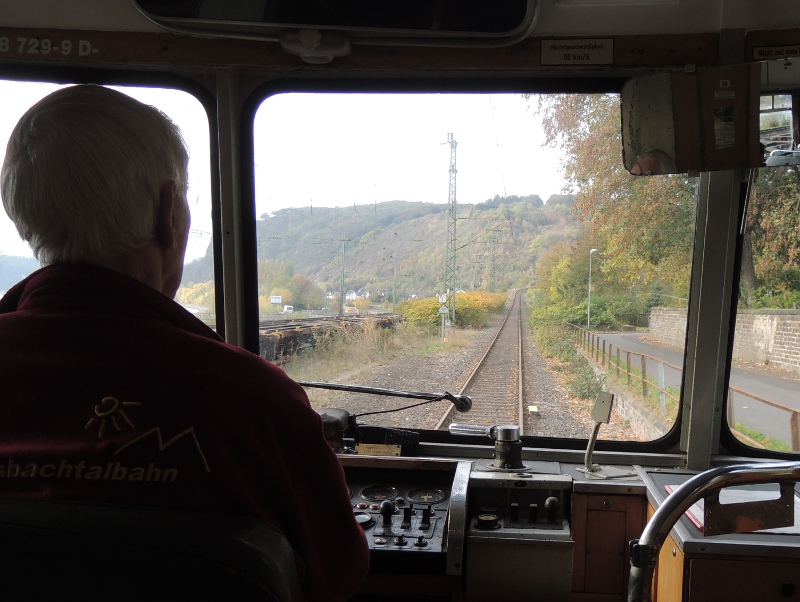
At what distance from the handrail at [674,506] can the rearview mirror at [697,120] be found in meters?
1.20

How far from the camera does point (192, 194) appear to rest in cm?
228

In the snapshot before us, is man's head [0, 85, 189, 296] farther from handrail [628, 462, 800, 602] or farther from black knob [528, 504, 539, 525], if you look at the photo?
black knob [528, 504, 539, 525]

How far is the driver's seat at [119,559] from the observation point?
0.70 metres

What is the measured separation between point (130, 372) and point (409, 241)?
182cm

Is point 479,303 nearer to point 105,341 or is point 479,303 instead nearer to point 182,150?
point 182,150

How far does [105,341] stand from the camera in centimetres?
80

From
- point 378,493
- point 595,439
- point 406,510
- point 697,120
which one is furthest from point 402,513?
point 697,120

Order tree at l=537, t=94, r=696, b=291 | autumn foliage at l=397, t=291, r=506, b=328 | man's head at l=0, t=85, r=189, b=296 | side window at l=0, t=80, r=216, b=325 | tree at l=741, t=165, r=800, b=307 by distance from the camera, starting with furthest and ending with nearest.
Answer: autumn foliage at l=397, t=291, r=506, b=328 → side window at l=0, t=80, r=216, b=325 → tree at l=537, t=94, r=696, b=291 → tree at l=741, t=165, r=800, b=307 → man's head at l=0, t=85, r=189, b=296

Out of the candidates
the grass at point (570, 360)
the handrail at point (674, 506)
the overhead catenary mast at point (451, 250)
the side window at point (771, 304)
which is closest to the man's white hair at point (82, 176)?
the handrail at point (674, 506)

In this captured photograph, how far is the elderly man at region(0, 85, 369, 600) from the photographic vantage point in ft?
2.52

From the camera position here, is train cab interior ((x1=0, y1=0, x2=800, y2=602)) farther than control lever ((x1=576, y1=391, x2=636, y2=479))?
No

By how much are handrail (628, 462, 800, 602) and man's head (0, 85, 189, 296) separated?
34.5 inches

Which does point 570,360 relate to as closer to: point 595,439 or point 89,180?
point 595,439

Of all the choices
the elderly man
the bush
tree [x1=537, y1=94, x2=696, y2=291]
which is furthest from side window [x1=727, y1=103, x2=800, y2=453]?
the elderly man
